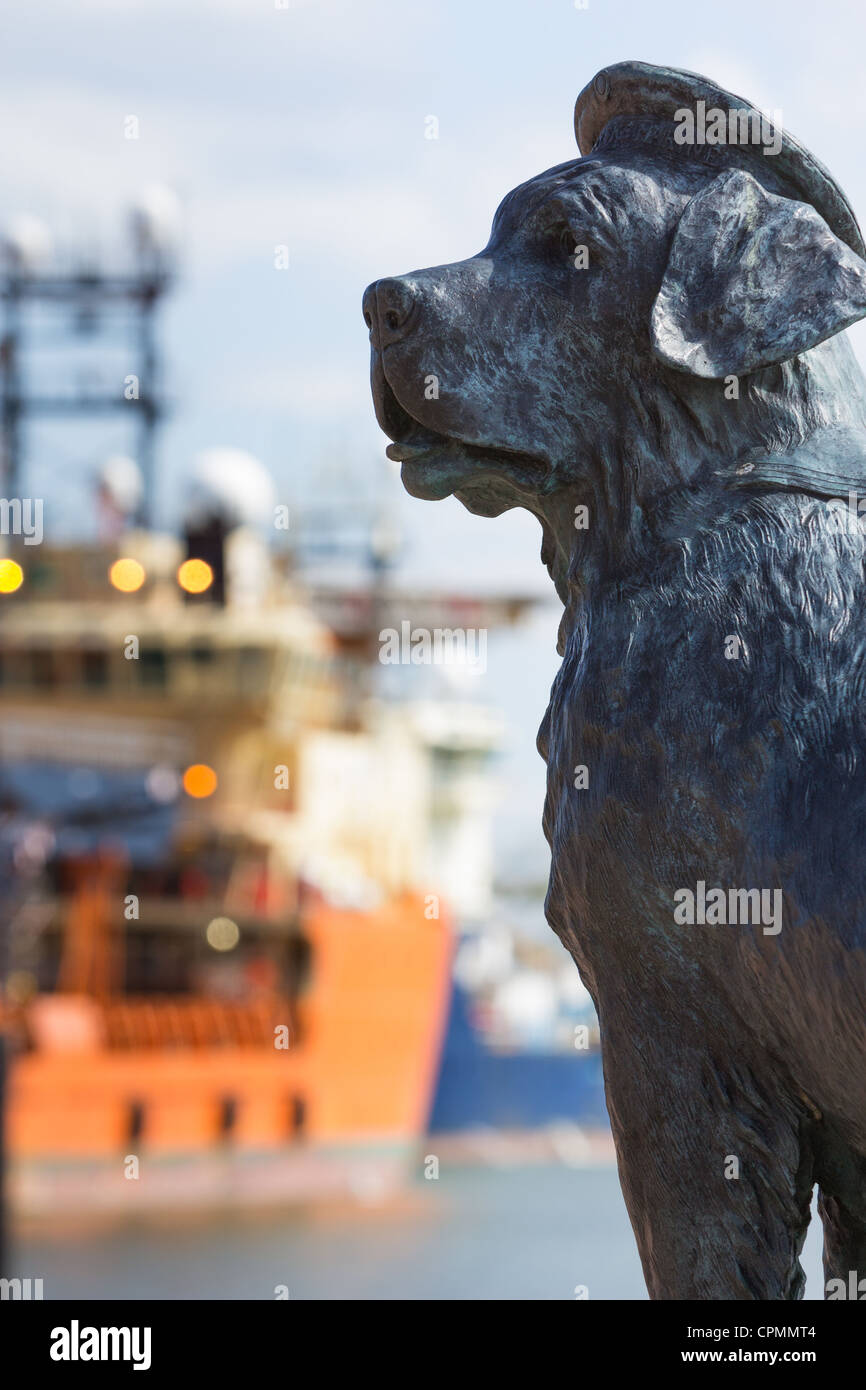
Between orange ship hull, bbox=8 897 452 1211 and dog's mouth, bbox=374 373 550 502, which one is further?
orange ship hull, bbox=8 897 452 1211

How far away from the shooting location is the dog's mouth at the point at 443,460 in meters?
2.06

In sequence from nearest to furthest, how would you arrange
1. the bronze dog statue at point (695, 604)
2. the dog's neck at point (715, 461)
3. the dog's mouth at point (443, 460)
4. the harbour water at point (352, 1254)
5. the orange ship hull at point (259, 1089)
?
the bronze dog statue at point (695, 604)
the dog's neck at point (715, 461)
the dog's mouth at point (443, 460)
the harbour water at point (352, 1254)
the orange ship hull at point (259, 1089)

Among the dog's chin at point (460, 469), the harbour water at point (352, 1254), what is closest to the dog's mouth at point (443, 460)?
the dog's chin at point (460, 469)

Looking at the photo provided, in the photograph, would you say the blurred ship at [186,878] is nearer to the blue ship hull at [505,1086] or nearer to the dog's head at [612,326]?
the blue ship hull at [505,1086]

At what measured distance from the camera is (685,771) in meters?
1.86

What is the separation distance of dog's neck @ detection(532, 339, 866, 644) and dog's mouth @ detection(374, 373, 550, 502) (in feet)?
0.26

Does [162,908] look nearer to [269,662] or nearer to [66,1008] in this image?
[66,1008]

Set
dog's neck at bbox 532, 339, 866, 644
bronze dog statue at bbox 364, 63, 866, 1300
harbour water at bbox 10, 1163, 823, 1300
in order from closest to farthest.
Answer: bronze dog statue at bbox 364, 63, 866, 1300, dog's neck at bbox 532, 339, 866, 644, harbour water at bbox 10, 1163, 823, 1300

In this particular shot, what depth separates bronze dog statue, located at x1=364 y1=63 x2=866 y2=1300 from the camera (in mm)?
1844

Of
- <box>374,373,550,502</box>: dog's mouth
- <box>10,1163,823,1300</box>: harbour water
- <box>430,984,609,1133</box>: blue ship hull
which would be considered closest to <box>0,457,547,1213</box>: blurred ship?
<box>10,1163,823,1300</box>: harbour water

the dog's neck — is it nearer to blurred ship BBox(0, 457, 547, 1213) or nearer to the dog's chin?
the dog's chin

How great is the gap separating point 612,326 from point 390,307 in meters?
0.25

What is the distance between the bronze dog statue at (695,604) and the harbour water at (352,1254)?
55.3 feet
